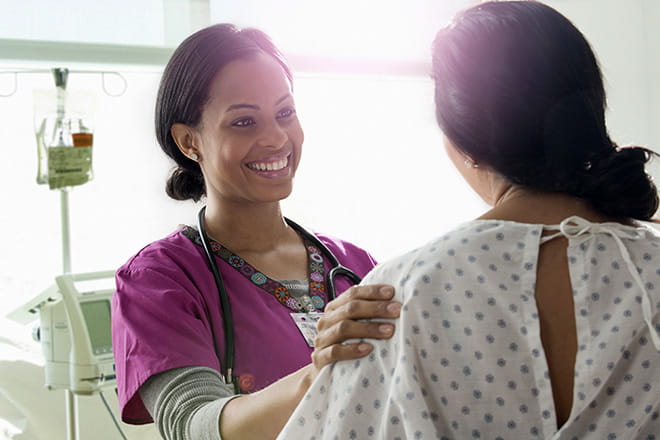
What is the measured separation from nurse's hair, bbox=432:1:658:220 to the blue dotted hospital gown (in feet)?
0.23

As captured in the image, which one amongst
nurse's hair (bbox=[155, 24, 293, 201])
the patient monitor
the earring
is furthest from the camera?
the patient monitor

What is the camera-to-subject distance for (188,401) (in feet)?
4.08

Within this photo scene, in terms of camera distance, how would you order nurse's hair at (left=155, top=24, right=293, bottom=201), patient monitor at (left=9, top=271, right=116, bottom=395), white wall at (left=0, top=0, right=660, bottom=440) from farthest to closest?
white wall at (left=0, top=0, right=660, bottom=440) < patient monitor at (left=9, top=271, right=116, bottom=395) < nurse's hair at (left=155, top=24, right=293, bottom=201)

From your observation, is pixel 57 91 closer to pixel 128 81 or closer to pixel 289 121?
pixel 128 81

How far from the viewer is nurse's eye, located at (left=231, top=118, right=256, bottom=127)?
5.01 ft

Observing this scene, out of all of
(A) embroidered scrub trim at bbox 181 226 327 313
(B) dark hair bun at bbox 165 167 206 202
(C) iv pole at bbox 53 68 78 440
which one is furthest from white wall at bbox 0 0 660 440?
(A) embroidered scrub trim at bbox 181 226 327 313

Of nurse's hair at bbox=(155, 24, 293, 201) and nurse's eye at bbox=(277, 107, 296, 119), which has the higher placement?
nurse's hair at bbox=(155, 24, 293, 201)

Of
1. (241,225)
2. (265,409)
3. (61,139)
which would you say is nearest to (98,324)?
(61,139)

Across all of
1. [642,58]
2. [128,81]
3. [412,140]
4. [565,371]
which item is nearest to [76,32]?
[128,81]

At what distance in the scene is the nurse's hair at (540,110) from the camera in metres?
0.90

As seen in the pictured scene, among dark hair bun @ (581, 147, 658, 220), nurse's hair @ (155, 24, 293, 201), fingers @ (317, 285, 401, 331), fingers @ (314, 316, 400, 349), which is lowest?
fingers @ (314, 316, 400, 349)

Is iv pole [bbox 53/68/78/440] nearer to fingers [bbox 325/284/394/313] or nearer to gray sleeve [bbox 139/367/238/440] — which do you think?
gray sleeve [bbox 139/367/238/440]

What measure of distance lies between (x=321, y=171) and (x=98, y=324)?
1.31m

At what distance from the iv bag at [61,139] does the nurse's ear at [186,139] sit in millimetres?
810
